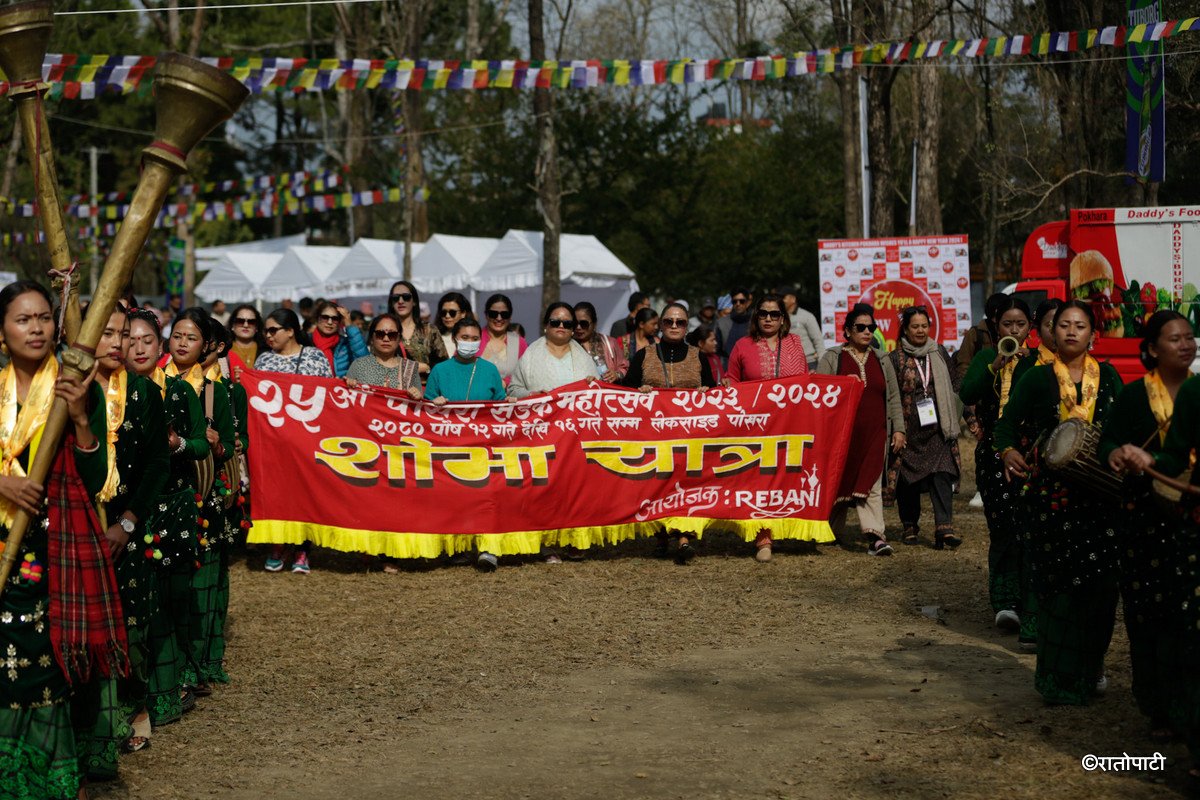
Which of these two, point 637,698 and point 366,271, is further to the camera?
point 366,271

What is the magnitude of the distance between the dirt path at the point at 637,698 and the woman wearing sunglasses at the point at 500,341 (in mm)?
2094

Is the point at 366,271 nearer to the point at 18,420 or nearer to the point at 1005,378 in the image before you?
the point at 1005,378

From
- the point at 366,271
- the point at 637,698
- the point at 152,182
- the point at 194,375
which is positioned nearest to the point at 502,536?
the point at 637,698

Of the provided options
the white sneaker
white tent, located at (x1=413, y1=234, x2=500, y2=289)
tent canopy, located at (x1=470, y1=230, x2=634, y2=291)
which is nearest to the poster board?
tent canopy, located at (x1=470, y1=230, x2=634, y2=291)

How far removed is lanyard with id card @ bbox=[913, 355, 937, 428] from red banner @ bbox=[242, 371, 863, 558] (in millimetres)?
534

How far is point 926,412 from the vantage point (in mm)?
11039

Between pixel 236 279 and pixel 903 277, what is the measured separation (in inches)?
700

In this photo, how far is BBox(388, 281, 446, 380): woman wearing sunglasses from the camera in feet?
38.0

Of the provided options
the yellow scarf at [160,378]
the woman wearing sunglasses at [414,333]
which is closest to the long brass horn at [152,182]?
the yellow scarf at [160,378]

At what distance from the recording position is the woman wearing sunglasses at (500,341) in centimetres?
1142

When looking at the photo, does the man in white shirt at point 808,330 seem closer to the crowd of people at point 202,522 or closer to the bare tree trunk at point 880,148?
the bare tree trunk at point 880,148

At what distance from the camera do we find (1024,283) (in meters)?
17.1

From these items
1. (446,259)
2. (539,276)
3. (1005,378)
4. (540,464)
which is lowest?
(540,464)

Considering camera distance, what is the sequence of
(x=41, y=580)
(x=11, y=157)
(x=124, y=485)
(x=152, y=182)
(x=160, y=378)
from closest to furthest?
(x=152, y=182) < (x=41, y=580) < (x=124, y=485) < (x=160, y=378) < (x=11, y=157)
